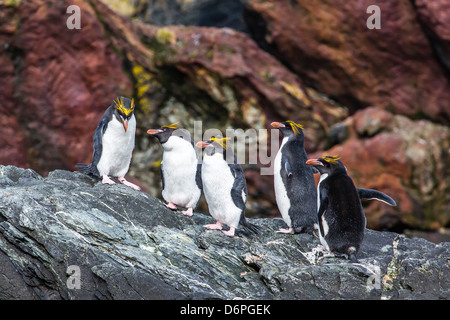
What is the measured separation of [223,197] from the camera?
667 centimetres

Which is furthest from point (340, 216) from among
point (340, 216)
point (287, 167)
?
point (287, 167)

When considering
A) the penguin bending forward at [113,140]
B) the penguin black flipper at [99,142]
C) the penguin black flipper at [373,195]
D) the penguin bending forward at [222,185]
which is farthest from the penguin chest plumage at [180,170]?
the penguin black flipper at [373,195]

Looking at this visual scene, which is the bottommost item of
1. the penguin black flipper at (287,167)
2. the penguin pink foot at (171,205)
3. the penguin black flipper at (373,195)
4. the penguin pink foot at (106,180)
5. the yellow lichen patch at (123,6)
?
the penguin pink foot at (171,205)

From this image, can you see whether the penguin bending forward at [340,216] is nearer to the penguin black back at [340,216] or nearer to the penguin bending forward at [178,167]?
the penguin black back at [340,216]

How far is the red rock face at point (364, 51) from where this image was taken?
44.0 feet

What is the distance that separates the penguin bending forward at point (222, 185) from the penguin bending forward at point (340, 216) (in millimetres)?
895

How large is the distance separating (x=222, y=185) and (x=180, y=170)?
0.61 metres

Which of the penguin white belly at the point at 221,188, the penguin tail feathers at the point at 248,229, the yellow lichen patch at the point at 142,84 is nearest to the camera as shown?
the penguin white belly at the point at 221,188

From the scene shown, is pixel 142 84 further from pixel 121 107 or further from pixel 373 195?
pixel 373 195
